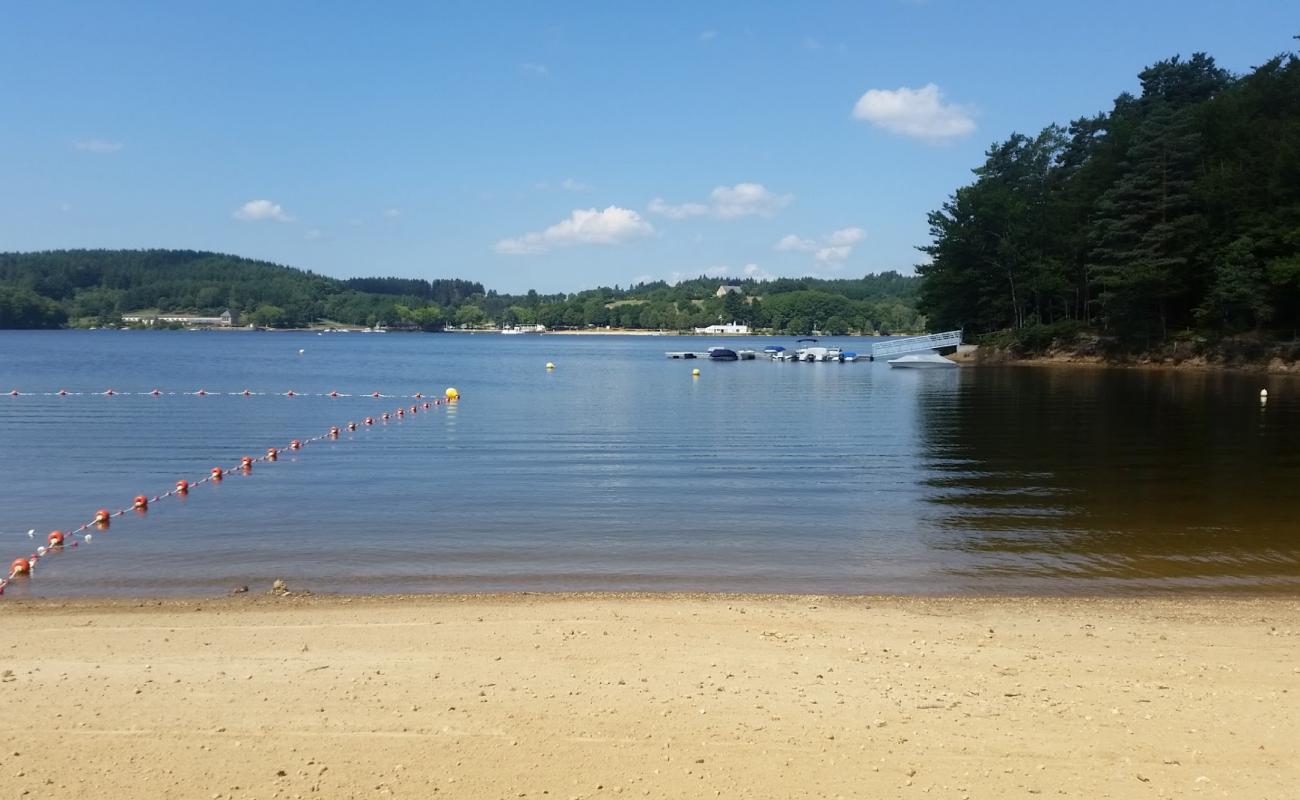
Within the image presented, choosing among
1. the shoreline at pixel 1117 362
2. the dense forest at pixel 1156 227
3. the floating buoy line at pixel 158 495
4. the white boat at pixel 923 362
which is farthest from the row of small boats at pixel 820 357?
the floating buoy line at pixel 158 495

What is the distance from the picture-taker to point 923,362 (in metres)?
85.1

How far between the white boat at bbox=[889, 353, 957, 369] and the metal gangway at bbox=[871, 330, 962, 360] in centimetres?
283

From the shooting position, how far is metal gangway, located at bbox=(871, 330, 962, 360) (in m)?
90.0

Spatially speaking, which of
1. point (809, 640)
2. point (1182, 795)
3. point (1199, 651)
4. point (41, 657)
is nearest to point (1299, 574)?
point (1199, 651)

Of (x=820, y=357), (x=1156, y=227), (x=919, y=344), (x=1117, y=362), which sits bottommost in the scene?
(x=820, y=357)

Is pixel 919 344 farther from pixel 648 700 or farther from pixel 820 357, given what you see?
pixel 648 700

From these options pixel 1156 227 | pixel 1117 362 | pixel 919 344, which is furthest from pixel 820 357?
pixel 1156 227

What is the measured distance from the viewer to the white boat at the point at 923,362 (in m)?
82.9

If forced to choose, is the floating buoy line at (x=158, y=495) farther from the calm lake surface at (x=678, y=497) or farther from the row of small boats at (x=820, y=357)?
the row of small boats at (x=820, y=357)

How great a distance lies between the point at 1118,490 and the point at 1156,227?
178ft

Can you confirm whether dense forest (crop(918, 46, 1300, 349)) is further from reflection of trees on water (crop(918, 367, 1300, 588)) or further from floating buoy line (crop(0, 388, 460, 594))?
floating buoy line (crop(0, 388, 460, 594))

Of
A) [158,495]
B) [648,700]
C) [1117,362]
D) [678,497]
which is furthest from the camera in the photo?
[1117,362]

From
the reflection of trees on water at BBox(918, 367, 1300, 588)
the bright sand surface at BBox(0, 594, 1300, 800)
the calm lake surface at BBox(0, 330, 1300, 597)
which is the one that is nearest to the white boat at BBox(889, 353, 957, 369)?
the calm lake surface at BBox(0, 330, 1300, 597)

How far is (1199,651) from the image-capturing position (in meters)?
9.66
